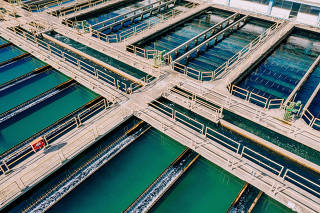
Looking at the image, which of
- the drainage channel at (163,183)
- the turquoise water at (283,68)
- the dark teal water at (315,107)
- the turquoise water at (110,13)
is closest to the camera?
the drainage channel at (163,183)

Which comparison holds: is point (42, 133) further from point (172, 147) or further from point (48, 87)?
point (172, 147)

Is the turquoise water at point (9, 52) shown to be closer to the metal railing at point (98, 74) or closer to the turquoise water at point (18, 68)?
the turquoise water at point (18, 68)

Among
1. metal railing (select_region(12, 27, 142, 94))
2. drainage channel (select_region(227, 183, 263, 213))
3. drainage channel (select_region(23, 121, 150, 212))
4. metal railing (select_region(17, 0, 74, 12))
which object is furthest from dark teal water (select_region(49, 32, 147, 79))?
drainage channel (select_region(227, 183, 263, 213))

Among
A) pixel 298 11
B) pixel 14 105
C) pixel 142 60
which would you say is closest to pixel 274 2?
pixel 298 11

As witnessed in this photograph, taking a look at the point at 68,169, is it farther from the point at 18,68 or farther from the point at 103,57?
the point at 18,68

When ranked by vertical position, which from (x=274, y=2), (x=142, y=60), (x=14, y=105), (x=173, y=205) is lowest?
(x=173, y=205)

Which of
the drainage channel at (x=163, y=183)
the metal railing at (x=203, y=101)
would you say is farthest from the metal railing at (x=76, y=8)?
the drainage channel at (x=163, y=183)

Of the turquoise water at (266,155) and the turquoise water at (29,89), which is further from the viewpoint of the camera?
the turquoise water at (29,89)
